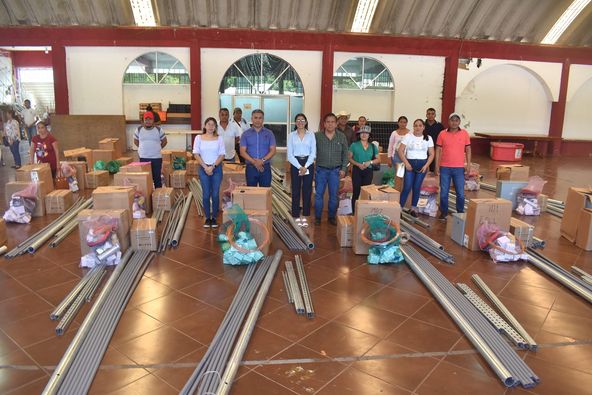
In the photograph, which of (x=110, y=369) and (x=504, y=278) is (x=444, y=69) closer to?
(x=504, y=278)

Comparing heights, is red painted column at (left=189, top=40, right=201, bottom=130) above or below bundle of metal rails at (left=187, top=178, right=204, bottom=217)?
above

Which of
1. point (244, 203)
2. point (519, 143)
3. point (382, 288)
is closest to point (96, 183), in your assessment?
point (244, 203)

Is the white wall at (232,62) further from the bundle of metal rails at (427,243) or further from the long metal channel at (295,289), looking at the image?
→ the long metal channel at (295,289)

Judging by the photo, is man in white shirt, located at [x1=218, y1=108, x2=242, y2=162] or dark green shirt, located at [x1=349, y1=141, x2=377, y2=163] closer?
dark green shirt, located at [x1=349, y1=141, x2=377, y2=163]

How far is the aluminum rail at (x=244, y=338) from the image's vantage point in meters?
2.87

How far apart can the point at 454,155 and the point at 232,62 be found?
8962 millimetres

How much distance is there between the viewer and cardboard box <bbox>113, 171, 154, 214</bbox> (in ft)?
22.1

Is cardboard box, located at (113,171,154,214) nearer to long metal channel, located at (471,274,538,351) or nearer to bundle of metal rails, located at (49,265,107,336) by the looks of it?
Result: bundle of metal rails, located at (49,265,107,336)

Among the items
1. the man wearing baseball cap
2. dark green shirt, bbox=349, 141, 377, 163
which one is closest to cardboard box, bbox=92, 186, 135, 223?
dark green shirt, bbox=349, 141, 377, 163

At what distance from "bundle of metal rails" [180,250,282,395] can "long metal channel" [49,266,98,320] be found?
1321mm

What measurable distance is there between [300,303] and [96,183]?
20.7ft

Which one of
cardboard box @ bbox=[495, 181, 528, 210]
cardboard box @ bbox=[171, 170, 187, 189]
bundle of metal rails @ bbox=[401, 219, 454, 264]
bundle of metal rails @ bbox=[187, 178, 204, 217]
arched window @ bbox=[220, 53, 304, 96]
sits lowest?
bundle of metal rails @ bbox=[401, 219, 454, 264]

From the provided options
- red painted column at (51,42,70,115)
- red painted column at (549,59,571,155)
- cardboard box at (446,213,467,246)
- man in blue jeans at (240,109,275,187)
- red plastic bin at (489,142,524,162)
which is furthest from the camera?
red painted column at (549,59,571,155)

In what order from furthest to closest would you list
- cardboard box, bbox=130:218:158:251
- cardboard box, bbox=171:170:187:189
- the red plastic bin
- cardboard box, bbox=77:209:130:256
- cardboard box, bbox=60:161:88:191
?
the red plastic bin
cardboard box, bbox=171:170:187:189
cardboard box, bbox=60:161:88:191
cardboard box, bbox=130:218:158:251
cardboard box, bbox=77:209:130:256
